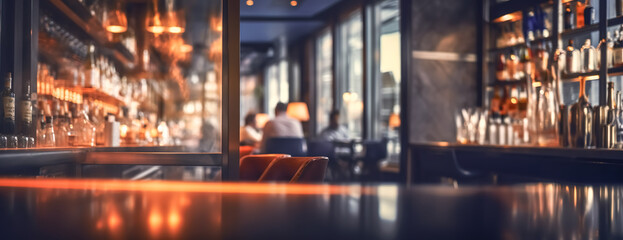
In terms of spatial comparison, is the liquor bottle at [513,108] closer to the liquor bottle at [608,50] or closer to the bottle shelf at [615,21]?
the liquor bottle at [608,50]

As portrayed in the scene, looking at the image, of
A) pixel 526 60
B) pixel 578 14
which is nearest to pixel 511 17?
pixel 526 60

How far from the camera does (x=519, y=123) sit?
448 cm

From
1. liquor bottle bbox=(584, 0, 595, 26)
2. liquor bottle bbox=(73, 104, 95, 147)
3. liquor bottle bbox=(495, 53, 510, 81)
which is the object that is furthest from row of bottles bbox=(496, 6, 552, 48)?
liquor bottle bbox=(73, 104, 95, 147)

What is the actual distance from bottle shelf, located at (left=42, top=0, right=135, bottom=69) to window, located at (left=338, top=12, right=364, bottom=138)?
4.87 meters

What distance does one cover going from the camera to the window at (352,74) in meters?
9.87

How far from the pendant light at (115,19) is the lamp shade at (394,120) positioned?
482cm

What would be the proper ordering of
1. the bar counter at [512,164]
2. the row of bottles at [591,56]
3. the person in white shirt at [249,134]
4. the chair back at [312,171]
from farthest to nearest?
the person in white shirt at [249,134] → the row of bottles at [591,56] → the bar counter at [512,164] → the chair back at [312,171]

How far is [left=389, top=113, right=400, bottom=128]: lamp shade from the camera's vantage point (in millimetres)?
8484

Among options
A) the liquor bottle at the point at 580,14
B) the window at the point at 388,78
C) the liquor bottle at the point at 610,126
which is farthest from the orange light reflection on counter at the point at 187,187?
the window at the point at 388,78

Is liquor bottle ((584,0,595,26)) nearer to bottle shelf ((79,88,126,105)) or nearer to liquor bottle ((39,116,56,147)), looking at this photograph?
bottle shelf ((79,88,126,105))

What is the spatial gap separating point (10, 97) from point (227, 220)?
2332mm

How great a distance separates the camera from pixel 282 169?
232cm

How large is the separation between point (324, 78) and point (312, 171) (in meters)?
9.95

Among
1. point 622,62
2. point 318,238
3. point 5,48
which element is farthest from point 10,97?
point 622,62
